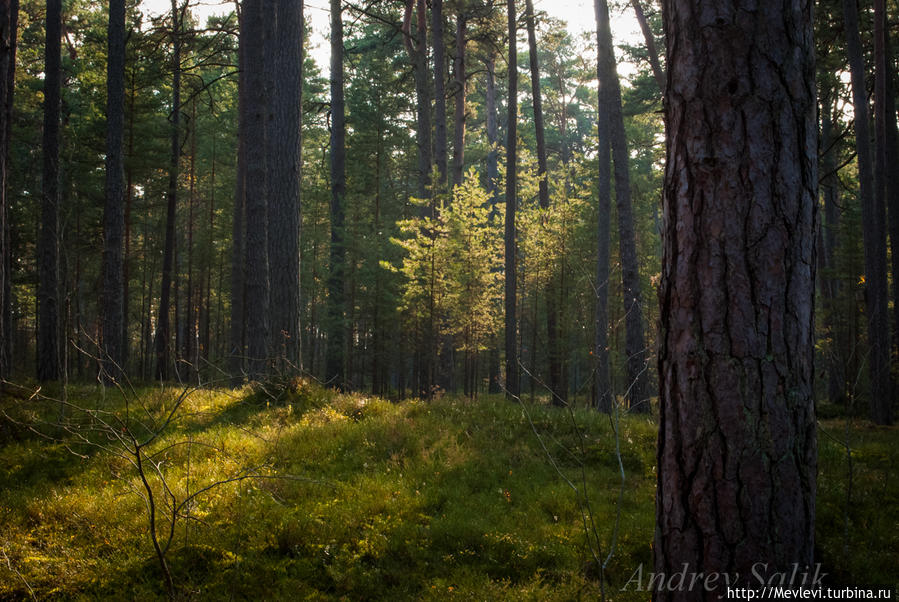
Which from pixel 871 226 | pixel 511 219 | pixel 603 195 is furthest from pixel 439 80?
pixel 871 226

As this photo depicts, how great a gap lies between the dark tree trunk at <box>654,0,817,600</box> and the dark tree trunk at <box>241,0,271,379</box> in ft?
30.0

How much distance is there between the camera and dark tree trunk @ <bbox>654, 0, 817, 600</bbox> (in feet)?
7.02

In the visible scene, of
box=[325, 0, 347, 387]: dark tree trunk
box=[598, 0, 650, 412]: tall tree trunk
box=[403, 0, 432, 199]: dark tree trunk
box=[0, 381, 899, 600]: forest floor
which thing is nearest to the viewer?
box=[0, 381, 899, 600]: forest floor

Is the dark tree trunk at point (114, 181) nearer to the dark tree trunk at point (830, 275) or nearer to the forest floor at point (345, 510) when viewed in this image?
the forest floor at point (345, 510)

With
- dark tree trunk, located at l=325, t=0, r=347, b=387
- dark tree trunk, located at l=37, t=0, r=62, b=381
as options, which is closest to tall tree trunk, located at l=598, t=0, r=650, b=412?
dark tree trunk, located at l=325, t=0, r=347, b=387

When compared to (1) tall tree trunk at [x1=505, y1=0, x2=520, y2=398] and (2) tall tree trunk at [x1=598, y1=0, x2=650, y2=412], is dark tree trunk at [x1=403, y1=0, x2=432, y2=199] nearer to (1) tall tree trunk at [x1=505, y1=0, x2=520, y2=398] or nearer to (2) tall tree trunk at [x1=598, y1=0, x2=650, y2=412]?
(1) tall tree trunk at [x1=505, y1=0, x2=520, y2=398]

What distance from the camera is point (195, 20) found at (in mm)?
22047

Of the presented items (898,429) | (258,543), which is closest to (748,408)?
(258,543)

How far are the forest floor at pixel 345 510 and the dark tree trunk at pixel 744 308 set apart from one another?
56cm

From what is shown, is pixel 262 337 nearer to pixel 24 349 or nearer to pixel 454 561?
pixel 454 561

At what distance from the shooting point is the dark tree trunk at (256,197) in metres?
10.2

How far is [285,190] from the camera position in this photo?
10.5m

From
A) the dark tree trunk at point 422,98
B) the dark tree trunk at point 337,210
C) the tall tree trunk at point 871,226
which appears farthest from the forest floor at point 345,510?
the dark tree trunk at point 422,98

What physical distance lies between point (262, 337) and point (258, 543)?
6.36m
